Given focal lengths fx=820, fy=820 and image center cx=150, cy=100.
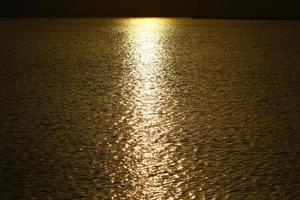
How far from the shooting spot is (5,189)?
13.0ft

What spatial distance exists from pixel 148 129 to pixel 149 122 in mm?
288

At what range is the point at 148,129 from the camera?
5570mm

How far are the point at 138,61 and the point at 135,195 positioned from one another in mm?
6087

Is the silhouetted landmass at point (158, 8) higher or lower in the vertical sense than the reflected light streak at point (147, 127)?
higher

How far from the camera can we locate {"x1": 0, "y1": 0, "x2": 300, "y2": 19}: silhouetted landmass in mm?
21328

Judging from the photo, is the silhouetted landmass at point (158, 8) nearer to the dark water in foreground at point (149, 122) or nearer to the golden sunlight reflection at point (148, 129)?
the dark water in foreground at point (149, 122)

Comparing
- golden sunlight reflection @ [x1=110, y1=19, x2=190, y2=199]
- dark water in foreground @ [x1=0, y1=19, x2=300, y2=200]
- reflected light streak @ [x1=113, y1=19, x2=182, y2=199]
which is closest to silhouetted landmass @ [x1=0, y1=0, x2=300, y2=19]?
dark water in foreground @ [x1=0, y1=19, x2=300, y2=200]

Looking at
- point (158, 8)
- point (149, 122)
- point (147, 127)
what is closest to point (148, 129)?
point (147, 127)

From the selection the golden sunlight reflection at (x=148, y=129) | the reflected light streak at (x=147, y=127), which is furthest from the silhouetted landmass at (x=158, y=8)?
the golden sunlight reflection at (x=148, y=129)

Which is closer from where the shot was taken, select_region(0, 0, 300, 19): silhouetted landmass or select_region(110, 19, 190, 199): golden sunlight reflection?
select_region(110, 19, 190, 199): golden sunlight reflection

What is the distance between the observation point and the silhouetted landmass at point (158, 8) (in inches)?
840

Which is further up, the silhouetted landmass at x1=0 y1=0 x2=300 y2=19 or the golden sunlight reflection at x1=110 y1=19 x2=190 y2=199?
the silhouetted landmass at x1=0 y1=0 x2=300 y2=19

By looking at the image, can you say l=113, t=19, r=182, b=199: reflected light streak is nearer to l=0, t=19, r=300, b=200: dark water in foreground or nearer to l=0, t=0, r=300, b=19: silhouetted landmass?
l=0, t=19, r=300, b=200: dark water in foreground

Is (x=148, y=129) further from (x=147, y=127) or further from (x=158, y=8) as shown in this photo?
(x=158, y=8)
